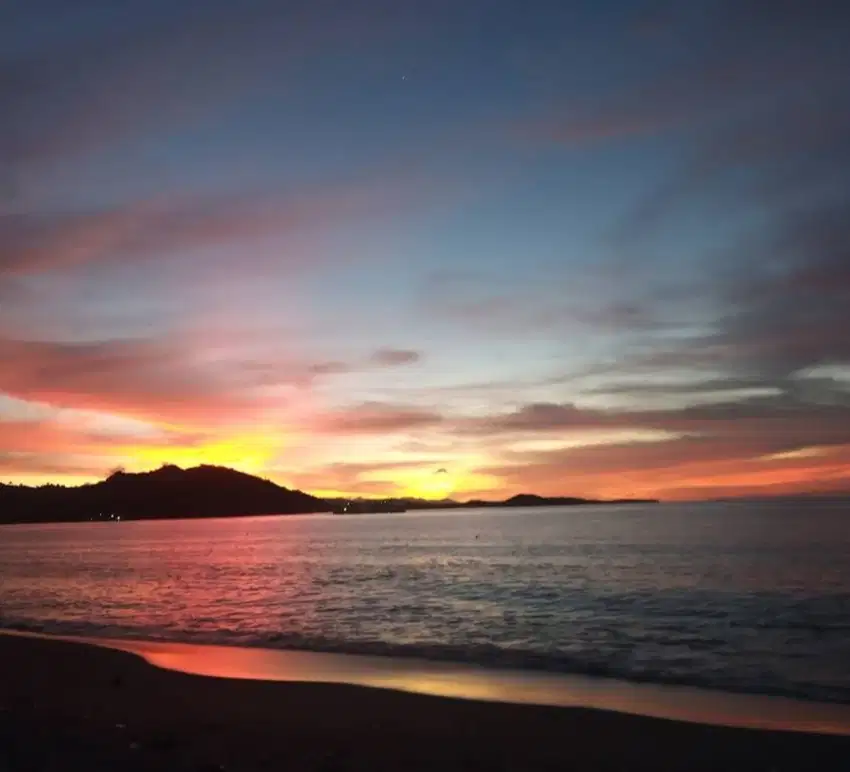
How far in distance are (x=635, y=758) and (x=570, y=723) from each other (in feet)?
8.34

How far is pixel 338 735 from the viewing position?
14812 mm

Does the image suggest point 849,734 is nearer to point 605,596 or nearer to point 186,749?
point 186,749

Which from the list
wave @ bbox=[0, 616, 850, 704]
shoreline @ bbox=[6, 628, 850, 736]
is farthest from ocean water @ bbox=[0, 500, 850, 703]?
shoreline @ bbox=[6, 628, 850, 736]

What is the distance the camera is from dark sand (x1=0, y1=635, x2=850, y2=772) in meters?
12.8

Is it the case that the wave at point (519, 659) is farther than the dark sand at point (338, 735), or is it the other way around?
the wave at point (519, 659)

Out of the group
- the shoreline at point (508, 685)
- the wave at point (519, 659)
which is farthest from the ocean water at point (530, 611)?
the shoreline at point (508, 685)

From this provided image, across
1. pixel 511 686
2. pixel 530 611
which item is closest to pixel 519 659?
pixel 511 686

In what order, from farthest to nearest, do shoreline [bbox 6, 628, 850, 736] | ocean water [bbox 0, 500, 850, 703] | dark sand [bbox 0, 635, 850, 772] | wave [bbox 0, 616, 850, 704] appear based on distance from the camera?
ocean water [bbox 0, 500, 850, 703] → wave [bbox 0, 616, 850, 704] → shoreline [bbox 6, 628, 850, 736] → dark sand [bbox 0, 635, 850, 772]

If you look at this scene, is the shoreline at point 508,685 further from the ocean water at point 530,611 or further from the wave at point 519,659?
the ocean water at point 530,611

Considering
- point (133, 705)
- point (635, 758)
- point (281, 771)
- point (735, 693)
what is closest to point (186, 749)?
point (281, 771)

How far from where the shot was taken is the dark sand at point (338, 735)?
12766mm

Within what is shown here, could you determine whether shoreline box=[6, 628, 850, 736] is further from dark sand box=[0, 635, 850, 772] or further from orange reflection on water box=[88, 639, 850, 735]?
dark sand box=[0, 635, 850, 772]

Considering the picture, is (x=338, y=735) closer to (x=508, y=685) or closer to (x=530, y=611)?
(x=508, y=685)

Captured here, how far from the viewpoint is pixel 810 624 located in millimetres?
33250
